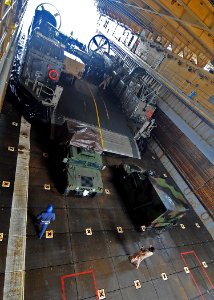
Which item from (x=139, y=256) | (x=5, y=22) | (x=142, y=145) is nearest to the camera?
(x=5, y=22)

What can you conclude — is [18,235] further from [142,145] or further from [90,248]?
[142,145]

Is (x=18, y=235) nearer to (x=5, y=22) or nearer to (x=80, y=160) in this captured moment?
(x=80, y=160)

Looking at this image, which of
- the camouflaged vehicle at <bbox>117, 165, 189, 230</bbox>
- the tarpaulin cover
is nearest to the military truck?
the tarpaulin cover

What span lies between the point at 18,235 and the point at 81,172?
3752mm

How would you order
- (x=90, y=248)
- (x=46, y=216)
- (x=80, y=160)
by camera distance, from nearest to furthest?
(x=46, y=216) → (x=90, y=248) → (x=80, y=160)

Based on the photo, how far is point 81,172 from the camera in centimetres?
1000

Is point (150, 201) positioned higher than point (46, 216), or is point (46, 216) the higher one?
point (150, 201)

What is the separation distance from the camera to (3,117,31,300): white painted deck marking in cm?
652

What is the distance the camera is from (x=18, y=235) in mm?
7645

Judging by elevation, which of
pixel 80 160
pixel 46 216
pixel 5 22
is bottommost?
pixel 46 216

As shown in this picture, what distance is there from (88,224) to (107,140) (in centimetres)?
654

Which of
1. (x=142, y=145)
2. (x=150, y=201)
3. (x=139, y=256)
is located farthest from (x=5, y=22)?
(x=142, y=145)

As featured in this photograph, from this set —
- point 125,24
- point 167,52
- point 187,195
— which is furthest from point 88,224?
point 125,24

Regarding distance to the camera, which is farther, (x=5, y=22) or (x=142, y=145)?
(x=142, y=145)
